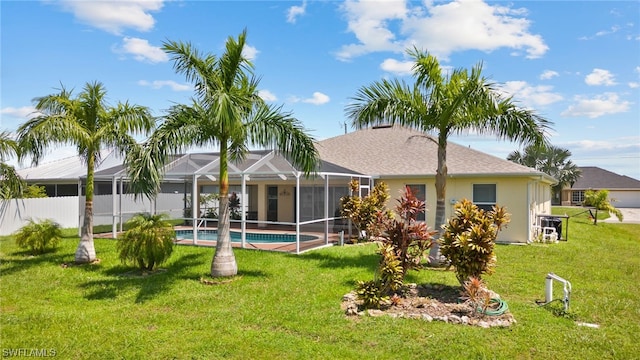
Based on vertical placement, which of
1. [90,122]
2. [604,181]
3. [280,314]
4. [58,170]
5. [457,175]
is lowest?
[280,314]

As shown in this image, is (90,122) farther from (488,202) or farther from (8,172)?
(488,202)

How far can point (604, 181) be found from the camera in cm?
4978

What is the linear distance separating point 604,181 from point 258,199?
47308 mm

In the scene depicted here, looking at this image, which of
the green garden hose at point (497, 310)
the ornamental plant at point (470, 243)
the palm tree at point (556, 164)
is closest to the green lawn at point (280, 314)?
the green garden hose at point (497, 310)

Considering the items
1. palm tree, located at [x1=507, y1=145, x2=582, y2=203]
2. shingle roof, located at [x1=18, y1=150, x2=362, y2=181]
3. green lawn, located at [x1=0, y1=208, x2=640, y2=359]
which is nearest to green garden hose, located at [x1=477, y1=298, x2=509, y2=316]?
green lawn, located at [x1=0, y1=208, x2=640, y2=359]

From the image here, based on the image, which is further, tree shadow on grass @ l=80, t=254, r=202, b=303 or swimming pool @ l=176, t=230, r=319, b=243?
swimming pool @ l=176, t=230, r=319, b=243

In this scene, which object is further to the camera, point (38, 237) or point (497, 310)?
point (38, 237)

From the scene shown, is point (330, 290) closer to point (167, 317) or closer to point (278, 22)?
point (167, 317)

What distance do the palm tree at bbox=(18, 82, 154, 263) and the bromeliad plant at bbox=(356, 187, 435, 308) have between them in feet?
26.8

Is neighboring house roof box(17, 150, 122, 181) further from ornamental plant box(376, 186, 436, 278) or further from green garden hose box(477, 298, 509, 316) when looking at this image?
green garden hose box(477, 298, 509, 316)

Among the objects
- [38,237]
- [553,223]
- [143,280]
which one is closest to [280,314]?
[143,280]

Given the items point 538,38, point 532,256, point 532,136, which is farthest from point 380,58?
point 532,256

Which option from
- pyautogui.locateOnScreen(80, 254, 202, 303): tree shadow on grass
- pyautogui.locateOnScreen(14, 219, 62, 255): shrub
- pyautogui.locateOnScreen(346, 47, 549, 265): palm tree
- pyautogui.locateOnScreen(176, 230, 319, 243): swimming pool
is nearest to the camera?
pyautogui.locateOnScreen(80, 254, 202, 303): tree shadow on grass

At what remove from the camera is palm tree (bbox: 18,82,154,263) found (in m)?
11.8
